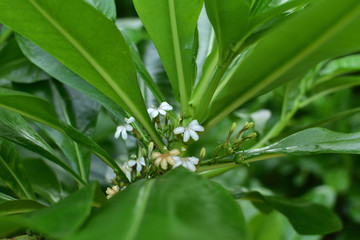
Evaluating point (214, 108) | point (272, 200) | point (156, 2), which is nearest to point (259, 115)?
point (272, 200)

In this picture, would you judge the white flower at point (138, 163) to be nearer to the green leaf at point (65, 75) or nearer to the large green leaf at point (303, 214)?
the green leaf at point (65, 75)

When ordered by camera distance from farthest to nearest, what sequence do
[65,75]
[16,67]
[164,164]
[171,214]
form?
[16,67]
[65,75]
[164,164]
[171,214]

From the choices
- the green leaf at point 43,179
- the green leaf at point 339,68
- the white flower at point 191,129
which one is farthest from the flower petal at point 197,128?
the green leaf at point 339,68

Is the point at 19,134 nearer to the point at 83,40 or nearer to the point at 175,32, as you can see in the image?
the point at 83,40

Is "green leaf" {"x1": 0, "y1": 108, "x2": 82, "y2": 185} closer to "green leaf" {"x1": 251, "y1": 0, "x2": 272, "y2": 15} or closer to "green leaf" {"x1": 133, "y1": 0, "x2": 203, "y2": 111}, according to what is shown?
"green leaf" {"x1": 133, "y1": 0, "x2": 203, "y2": 111}

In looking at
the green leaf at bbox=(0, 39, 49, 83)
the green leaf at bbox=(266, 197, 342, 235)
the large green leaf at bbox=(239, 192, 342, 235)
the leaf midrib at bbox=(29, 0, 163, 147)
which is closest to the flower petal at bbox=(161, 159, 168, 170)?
the leaf midrib at bbox=(29, 0, 163, 147)

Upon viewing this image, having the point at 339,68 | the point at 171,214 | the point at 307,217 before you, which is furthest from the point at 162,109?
the point at 339,68
